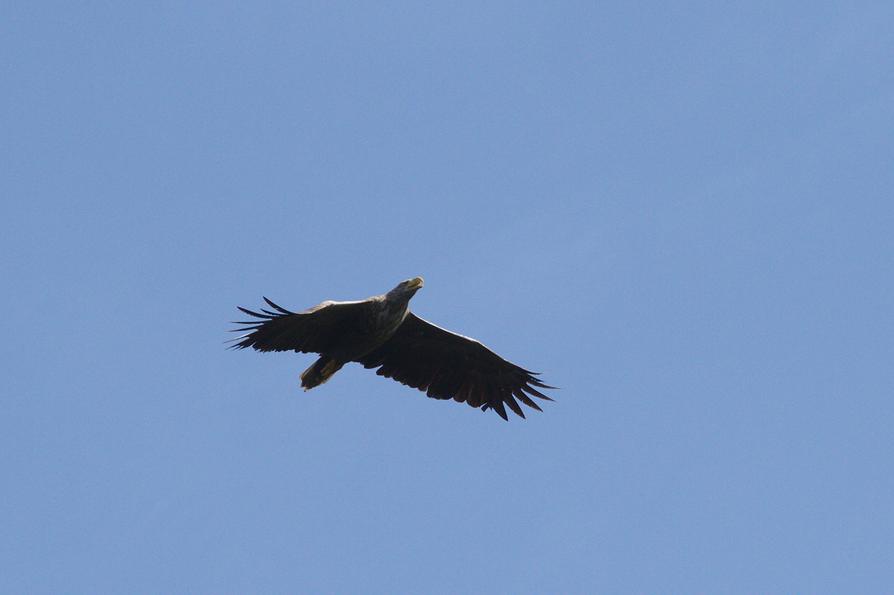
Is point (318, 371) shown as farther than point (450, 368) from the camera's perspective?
No

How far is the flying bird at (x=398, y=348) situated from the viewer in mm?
21188

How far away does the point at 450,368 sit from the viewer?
76.9ft

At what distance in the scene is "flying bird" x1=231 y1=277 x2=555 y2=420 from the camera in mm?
21188

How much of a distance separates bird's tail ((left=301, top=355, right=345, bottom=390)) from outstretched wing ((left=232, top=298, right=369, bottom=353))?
148 mm

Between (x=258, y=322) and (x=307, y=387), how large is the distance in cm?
149

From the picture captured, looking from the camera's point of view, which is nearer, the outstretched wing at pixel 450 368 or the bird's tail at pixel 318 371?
the bird's tail at pixel 318 371

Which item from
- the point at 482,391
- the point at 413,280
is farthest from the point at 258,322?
the point at 482,391

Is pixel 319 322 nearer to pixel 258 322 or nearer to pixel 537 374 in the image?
pixel 258 322

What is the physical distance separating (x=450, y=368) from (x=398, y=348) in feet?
3.14

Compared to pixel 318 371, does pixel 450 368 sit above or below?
above

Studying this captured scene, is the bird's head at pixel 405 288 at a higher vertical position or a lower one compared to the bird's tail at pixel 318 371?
higher

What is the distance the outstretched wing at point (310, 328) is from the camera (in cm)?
2089

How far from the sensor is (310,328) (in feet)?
70.1

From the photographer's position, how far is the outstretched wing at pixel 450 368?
75.0 ft
